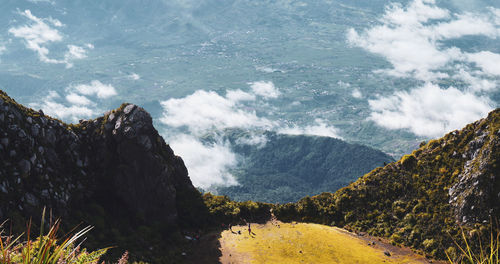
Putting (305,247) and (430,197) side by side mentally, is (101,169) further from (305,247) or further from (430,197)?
(430,197)

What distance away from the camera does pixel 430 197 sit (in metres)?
64.2

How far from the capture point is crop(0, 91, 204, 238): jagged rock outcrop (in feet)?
169

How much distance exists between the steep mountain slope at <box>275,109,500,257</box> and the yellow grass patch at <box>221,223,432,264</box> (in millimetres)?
4947

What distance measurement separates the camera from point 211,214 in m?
70.8

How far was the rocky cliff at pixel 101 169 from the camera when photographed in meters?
51.5

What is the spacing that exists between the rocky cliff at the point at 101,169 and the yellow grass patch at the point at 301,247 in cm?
1015

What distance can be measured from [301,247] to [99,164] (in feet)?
105

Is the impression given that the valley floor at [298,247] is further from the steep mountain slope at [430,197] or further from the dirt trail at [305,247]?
the steep mountain slope at [430,197]

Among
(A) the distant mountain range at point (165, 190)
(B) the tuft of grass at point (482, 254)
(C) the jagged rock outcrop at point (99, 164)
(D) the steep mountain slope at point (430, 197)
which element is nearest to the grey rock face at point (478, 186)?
(D) the steep mountain slope at point (430, 197)

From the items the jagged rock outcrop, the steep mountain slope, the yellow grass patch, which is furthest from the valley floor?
the jagged rock outcrop

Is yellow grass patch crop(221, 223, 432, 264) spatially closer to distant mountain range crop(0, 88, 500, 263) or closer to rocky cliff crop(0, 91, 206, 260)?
distant mountain range crop(0, 88, 500, 263)

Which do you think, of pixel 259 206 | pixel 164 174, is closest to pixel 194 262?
pixel 164 174

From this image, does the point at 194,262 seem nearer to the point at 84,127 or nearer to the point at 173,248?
the point at 173,248

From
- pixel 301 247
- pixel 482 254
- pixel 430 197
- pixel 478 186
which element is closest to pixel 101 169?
pixel 301 247
